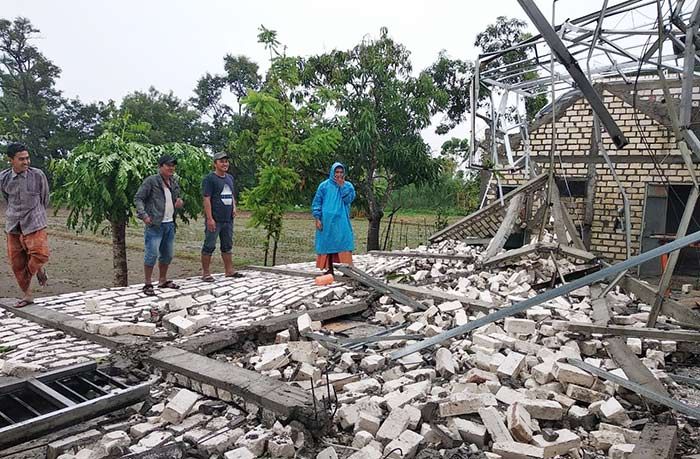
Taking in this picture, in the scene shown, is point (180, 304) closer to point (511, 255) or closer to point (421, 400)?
point (421, 400)

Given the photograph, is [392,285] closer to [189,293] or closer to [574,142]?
[189,293]

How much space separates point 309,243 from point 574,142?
370 inches

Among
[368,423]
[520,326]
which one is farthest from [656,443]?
[520,326]

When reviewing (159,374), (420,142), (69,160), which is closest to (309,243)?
(420,142)

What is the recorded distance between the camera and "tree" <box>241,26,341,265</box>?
30.3ft

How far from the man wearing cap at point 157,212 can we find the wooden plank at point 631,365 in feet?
15.4

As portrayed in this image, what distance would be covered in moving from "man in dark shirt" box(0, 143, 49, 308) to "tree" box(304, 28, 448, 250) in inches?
307

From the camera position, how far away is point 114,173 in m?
8.05

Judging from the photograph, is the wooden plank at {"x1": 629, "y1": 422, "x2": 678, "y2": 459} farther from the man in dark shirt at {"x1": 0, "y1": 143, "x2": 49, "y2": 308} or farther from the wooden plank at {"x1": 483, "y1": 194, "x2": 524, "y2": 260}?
the man in dark shirt at {"x1": 0, "y1": 143, "x2": 49, "y2": 308}

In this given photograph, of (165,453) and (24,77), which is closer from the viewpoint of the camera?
(165,453)

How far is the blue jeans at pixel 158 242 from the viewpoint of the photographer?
563cm

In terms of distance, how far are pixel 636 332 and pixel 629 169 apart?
22.0 ft

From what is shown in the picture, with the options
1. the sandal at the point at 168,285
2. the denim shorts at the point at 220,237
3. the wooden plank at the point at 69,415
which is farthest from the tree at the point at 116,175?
the wooden plank at the point at 69,415

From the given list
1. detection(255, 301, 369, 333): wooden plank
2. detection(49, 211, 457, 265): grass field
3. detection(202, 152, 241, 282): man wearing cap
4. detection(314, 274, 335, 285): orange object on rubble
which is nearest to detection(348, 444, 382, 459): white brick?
detection(255, 301, 369, 333): wooden plank
